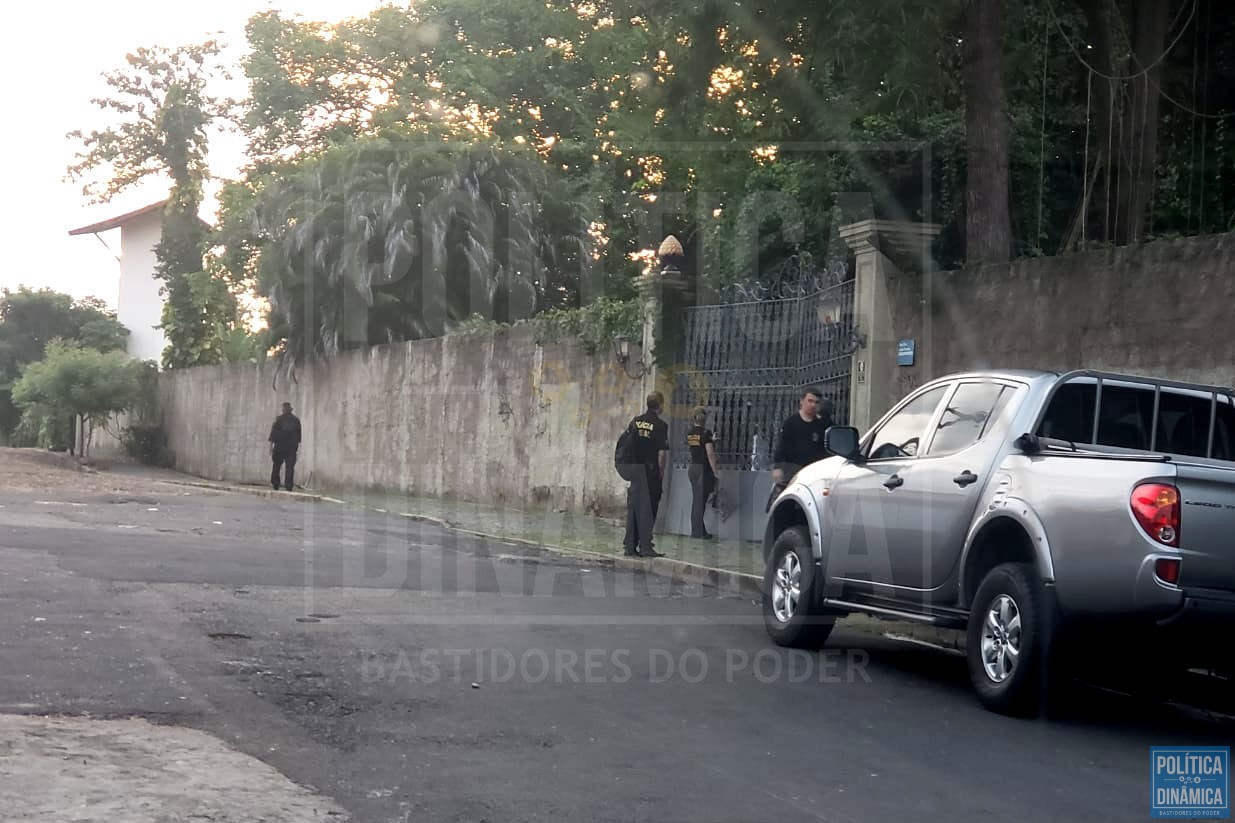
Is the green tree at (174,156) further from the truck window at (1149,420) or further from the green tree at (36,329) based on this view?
the truck window at (1149,420)

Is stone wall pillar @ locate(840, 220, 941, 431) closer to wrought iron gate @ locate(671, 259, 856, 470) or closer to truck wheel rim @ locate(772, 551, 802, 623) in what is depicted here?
wrought iron gate @ locate(671, 259, 856, 470)

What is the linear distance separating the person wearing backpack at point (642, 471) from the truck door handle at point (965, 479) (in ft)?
25.1

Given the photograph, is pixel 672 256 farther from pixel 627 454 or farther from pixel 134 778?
pixel 134 778

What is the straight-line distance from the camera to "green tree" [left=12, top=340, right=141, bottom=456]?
41219mm

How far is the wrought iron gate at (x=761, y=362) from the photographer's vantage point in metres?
16.3

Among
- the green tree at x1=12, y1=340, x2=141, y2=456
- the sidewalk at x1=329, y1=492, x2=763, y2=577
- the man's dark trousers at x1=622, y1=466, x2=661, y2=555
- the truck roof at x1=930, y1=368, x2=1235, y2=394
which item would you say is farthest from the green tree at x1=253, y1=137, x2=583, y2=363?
the truck roof at x1=930, y1=368, x2=1235, y2=394

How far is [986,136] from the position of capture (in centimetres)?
1466

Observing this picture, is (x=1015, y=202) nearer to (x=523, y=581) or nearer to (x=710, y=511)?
(x=710, y=511)

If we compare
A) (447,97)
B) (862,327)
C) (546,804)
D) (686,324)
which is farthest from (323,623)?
(447,97)

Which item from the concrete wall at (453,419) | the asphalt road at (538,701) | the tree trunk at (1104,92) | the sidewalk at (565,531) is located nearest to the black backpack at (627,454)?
the sidewalk at (565,531)

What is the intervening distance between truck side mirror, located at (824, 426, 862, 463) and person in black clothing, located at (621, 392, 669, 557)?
21.1 ft

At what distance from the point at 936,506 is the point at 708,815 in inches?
139

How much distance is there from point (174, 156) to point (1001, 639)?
163 feet

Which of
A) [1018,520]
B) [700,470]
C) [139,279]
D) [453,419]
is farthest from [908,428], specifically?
[139,279]
